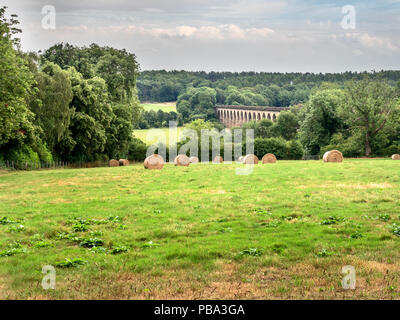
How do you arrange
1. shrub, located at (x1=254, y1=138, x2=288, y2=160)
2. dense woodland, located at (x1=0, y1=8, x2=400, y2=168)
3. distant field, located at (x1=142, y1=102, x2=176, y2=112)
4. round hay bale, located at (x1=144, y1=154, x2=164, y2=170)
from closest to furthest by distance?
dense woodland, located at (x1=0, y1=8, x2=400, y2=168) → round hay bale, located at (x1=144, y1=154, x2=164, y2=170) → shrub, located at (x1=254, y1=138, x2=288, y2=160) → distant field, located at (x1=142, y1=102, x2=176, y2=112)

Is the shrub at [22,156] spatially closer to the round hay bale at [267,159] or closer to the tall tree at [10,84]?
the tall tree at [10,84]

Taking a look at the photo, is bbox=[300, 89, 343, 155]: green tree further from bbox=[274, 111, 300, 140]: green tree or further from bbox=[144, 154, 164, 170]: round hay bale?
bbox=[144, 154, 164, 170]: round hay bale

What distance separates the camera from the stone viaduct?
479 ft

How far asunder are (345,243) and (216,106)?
558ft

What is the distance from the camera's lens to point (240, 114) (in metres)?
164

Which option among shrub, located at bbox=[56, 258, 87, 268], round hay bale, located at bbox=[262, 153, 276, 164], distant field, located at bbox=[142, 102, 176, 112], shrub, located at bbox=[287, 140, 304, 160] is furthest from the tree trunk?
distant field, located at bbox=[142, 102, 176, 112]

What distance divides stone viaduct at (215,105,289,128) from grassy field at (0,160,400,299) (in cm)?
12455

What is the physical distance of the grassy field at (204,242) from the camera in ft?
28.1

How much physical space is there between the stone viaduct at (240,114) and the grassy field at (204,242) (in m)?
125

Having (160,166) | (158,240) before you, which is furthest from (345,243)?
(160,166)

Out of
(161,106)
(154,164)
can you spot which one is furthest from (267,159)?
(161,106)

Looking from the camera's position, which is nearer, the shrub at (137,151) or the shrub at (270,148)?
the shrub at (137,151)

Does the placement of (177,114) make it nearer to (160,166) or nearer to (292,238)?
(160,166)

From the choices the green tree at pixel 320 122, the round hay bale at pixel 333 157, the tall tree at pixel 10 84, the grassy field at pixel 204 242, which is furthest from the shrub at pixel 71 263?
the green tree at pixel 320 122
